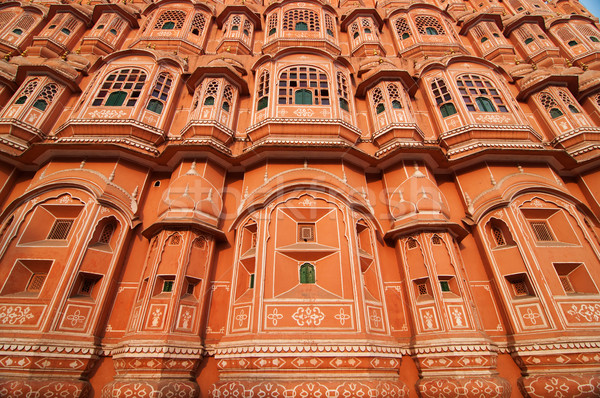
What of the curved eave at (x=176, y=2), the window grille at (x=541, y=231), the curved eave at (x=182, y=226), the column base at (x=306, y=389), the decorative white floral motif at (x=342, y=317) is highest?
the curved eave at (x=176, y=2)

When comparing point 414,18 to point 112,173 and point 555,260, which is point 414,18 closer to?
point 555,260

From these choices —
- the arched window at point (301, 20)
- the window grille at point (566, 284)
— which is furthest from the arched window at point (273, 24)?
the window grille at point (566, 284)

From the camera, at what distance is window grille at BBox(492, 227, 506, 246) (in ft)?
30.6

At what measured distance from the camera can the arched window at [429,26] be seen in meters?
17.4

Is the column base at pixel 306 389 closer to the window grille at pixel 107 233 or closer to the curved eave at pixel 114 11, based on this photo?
the window grille at pixel 107 233

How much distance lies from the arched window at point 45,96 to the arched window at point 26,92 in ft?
1.04

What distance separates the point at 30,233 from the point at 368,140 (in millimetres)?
10947

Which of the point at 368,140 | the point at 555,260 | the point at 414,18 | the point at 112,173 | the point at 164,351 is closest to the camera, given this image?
the point at 164,351

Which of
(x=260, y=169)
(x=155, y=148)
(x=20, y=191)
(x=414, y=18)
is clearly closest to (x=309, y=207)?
(x=260, y=169)

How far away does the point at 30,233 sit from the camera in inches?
338

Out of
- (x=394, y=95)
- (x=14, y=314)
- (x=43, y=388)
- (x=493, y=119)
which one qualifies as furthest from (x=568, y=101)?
(x=14, y=314)

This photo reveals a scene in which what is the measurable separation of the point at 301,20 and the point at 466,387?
58.1 feet

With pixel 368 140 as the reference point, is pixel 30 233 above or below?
below

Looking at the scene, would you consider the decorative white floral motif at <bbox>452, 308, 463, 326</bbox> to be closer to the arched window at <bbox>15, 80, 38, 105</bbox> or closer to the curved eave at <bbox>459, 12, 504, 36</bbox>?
the arched window at <bbox>15, 80, 38, 105</bbox>
